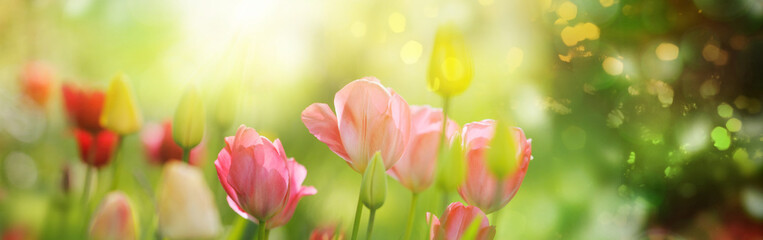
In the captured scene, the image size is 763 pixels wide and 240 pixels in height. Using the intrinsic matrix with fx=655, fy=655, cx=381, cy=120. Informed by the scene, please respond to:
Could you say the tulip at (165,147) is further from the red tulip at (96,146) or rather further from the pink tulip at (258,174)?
the pink tulip at (258,174)

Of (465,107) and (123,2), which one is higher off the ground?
(123,2)

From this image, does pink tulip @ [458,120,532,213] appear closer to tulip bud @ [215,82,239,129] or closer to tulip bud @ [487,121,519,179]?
tulip bud @ [487,121,519,179]

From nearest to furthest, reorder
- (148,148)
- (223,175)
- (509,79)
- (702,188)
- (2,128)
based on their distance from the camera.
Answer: (223,175), (148,148), (702,188), (2,128), (509,79)

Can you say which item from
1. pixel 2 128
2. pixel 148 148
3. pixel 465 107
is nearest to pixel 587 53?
pixel 465 107

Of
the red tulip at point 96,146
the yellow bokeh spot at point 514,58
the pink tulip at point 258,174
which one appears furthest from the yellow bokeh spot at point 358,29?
the pink tulip at point 258,174

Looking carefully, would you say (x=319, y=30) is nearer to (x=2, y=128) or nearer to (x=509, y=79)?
(x=509, y=79)

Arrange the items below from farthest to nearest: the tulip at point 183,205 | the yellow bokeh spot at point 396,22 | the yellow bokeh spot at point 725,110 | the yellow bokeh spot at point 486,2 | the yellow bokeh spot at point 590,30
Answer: the yellow bokeh spot at point 396,22 → the yellow bokeh spot at point 486,2 → the yellow bokeh spot at point 590,30 → the yellow bokeh spot at point 725,110 → the tulip at point 183,205
